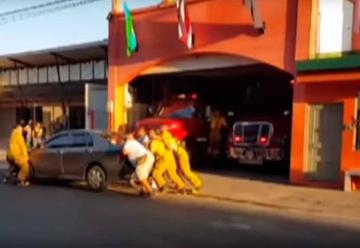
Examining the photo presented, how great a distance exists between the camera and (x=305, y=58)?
51.1 feet

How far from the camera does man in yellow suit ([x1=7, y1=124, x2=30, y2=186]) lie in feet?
55.4

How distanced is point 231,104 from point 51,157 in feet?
27.8

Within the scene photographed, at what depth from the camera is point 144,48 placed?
810 inches

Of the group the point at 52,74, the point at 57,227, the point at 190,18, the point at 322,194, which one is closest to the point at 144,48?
the point at 190,18

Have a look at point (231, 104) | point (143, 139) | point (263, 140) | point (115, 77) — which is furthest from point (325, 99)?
point (115, 77)

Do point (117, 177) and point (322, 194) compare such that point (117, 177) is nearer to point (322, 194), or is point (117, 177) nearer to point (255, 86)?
point (322, 194)

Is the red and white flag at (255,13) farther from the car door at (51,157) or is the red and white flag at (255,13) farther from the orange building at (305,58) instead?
the car door at (51,157)

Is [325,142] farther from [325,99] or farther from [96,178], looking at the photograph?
[96,178]

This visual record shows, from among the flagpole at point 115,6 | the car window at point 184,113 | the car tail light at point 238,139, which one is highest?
the flagpole at point 115,6

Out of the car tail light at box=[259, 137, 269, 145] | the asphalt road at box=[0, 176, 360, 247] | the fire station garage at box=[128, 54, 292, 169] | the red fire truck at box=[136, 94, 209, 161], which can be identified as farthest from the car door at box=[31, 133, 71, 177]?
the car tail light at box=[259, 137, 269, 145]

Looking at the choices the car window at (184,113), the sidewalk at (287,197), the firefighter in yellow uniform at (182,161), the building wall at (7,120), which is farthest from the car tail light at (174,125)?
the building wall at (7,120)

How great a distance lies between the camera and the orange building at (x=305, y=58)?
49.3 feet

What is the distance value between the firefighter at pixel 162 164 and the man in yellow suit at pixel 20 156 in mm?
4282

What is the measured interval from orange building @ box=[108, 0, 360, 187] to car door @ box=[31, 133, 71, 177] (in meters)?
5.10
